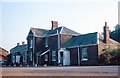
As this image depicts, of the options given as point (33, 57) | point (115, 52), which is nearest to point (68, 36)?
point (33, 57)

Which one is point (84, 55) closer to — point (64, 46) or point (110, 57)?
point (110, 57)

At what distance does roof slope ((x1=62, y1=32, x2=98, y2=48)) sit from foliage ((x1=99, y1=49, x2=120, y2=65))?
2.45 meters

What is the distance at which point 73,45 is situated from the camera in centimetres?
3888

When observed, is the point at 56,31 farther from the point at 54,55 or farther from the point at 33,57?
the point at 33,57

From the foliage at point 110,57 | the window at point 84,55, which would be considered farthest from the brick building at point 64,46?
the foliage at point 110,57

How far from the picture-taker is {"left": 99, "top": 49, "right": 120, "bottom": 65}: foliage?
32625 millimetres

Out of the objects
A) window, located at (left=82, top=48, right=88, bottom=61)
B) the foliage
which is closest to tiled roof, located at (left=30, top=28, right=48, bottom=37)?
window, located at (left=82, top=48, right=88, bottom=61)

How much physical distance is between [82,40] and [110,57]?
6319 mm

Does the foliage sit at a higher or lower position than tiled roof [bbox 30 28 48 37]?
lower

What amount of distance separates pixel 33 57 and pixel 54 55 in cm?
615

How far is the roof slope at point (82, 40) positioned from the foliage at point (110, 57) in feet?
8.04

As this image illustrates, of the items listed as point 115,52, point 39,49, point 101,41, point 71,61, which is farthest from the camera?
point 39,49

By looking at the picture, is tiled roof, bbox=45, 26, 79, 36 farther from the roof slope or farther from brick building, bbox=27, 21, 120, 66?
the roof slope

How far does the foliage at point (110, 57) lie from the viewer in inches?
1284
